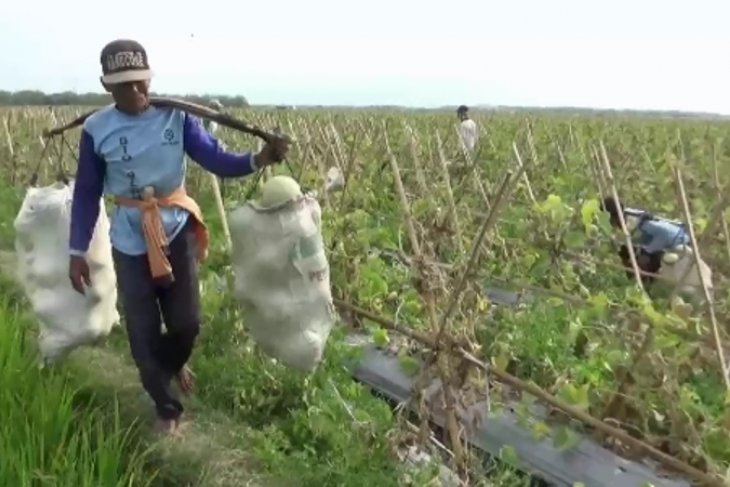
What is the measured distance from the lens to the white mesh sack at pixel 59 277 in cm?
425

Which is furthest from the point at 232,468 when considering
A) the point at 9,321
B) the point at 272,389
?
the point at 9,321

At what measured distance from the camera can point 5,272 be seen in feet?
21.9

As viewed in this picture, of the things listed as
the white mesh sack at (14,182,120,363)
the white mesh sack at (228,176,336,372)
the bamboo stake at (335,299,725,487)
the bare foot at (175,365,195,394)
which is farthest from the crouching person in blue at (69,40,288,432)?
the bamboo stake at (335,299,725,487)

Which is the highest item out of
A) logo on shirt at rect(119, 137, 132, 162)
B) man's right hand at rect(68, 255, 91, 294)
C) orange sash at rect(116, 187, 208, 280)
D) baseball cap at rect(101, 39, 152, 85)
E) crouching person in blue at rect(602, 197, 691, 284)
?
baseball cap at rect(101, 39, 152, 85)

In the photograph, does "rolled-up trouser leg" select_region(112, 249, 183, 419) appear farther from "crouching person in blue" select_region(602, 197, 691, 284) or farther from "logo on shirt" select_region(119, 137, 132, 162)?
"crouching person in blue" select_region(602, 197, 691, 284)

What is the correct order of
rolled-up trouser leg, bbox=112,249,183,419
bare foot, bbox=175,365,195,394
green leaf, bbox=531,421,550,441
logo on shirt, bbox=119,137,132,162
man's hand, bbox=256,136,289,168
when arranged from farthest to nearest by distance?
bare foot, bbox=175,365,195,394 → rolled-up trouser leg, bbox=112,249,183,419 → logo on shirt, bbox=119,137,132,162 → man's hand, bbox=256,136,289,168 → green leaf, bbox=531,421,550,441

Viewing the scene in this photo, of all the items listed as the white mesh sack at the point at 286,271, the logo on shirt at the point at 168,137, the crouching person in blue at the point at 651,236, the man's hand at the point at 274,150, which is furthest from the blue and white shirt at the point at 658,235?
the logo on shirt at the point at 168,137

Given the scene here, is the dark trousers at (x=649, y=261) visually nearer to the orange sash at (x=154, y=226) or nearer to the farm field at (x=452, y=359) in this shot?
the farm field at (x=452, y=359)

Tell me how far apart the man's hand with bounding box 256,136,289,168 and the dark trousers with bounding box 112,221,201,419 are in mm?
459

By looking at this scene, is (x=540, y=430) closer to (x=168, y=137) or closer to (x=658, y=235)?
(x=168, y=137)

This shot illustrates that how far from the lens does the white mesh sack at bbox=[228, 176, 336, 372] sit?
12.3ft

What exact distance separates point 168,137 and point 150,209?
0.90 feet

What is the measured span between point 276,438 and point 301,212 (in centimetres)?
86

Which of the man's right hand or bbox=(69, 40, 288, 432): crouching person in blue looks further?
the man's right hand
